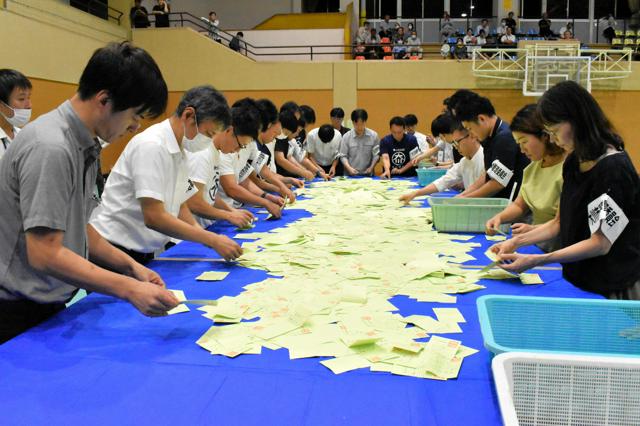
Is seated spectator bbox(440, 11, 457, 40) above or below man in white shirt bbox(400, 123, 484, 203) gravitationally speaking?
above

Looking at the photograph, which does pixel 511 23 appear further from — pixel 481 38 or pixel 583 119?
pixel 583 119

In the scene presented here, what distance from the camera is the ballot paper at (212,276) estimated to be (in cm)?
187

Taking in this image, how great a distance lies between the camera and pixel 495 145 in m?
3.09

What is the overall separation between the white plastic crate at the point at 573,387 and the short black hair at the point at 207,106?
63.8 inches

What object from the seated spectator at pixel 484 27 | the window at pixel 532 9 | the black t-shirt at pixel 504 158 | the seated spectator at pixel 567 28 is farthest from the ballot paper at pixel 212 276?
the window at pixel 532 9

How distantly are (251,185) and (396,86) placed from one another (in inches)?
357

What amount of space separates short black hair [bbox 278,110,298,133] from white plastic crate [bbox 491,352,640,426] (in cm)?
469

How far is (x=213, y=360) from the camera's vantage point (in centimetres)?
121

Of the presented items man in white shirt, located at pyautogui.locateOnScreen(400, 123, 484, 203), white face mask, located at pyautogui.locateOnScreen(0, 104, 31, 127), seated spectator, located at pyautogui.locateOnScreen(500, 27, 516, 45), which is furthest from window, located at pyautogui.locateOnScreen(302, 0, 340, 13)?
white face mask, located at pyautogui.locateOnScreen(0, 104, 31, 127)

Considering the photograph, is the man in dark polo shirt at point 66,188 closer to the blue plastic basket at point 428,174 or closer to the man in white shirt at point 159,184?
the man in white shirt at point 159,184

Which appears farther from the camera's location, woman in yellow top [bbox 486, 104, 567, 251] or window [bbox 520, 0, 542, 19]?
window [bbox 520, 0, 542, 19]

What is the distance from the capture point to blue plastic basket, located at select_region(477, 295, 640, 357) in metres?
1.33

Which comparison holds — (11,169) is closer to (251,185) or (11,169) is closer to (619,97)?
(251,185)

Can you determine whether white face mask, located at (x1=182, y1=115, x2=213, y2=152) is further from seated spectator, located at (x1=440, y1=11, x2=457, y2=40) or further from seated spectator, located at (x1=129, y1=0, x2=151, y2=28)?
seated spectator, located at (x1=440, y1=11, x2=457, y2=40)
